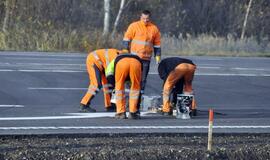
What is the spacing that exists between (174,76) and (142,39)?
40.8 inches

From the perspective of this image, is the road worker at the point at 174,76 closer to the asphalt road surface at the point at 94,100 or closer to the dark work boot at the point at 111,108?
the asphalt road surface at the point at 94,100

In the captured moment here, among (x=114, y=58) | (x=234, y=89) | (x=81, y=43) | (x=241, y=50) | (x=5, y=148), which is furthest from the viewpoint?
(x=241, y=50)

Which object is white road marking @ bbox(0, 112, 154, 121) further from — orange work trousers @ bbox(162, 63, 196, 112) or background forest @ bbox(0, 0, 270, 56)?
background forest @ bbox(0, 0, 270, 56)

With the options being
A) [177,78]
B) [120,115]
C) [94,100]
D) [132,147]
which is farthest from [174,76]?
[132,147]

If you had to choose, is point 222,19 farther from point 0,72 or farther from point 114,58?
point 114,58

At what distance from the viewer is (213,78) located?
2439 centimetres

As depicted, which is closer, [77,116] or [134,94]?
[134,94]

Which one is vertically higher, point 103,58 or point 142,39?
point 142,39

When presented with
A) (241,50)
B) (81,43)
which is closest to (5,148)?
(81,43)

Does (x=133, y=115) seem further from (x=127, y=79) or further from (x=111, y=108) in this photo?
(x=111, y=108)

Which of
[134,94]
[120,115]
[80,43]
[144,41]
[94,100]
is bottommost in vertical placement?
[80,43]

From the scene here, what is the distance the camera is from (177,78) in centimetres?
1569

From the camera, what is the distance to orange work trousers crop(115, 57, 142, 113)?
14.7 m

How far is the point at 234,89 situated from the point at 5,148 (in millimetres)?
11471
